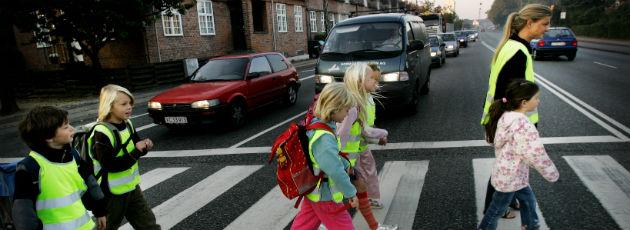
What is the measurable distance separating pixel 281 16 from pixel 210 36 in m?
8.79

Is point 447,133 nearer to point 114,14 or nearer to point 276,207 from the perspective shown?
point 276,207

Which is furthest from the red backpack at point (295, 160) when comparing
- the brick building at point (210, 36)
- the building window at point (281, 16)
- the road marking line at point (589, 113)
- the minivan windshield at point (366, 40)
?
the building window at point (281, 16)

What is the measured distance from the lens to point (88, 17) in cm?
1512

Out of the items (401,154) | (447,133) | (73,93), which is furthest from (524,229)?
(73,93)

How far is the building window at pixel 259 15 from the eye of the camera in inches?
1176

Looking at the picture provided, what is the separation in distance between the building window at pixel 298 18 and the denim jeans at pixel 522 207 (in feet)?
106

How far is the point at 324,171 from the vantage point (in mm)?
2643

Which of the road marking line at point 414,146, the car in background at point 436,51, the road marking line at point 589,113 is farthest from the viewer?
the car in background at point 436,51

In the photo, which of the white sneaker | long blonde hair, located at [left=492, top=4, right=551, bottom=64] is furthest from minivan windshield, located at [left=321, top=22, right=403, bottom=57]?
the white sneaker

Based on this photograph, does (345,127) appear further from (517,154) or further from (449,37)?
(449,37)

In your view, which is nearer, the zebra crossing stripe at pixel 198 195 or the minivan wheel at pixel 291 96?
the zebra crossing stripe at pixel 198 195

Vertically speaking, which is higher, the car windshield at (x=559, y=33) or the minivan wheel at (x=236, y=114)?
the car windshield at (x=559, y=33)

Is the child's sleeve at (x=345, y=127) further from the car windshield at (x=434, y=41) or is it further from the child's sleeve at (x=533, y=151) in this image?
the car windshield at (x=434, y=41)

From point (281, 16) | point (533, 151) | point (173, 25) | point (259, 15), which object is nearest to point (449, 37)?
point (281, 16)
